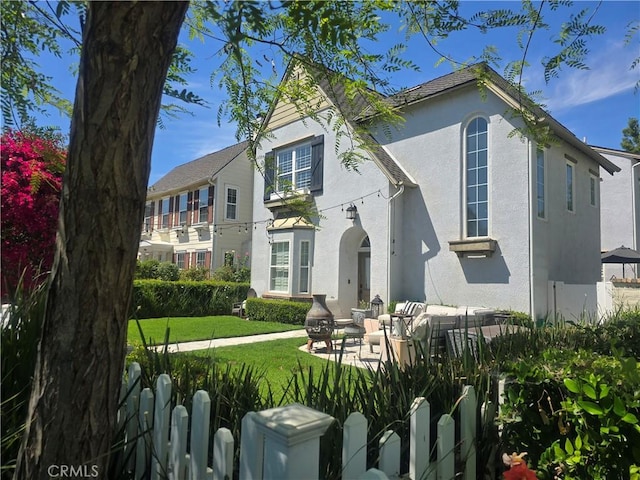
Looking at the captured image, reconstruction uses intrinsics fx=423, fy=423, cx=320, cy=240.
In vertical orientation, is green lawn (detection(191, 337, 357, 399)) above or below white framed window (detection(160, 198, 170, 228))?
below

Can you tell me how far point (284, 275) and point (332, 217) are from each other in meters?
3.33

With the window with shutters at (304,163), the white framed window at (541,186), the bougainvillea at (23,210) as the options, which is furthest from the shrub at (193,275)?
the white framed window at (541,186)

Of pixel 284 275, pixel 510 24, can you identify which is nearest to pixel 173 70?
pixel 510 24

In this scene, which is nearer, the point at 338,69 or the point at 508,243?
the point at 338,69

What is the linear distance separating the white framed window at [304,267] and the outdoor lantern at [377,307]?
12.1 ft

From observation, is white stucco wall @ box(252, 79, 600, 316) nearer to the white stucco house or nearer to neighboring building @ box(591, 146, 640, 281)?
the white stucco house

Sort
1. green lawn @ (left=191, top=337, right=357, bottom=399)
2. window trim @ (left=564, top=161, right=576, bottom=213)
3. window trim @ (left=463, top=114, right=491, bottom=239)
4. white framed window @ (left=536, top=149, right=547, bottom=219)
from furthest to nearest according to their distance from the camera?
window trim @ (left=564, top=161, right=576, bottom=213) → window trim @ (left=463, top=114, right=491, bottom=239) → white framed window @ (left=536, top=149, right=547, bottom=219) → green lawn @ (left=191, top=337, right=357, bottom=399)

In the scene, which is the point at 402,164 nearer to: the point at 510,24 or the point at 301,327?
the point at 301,327

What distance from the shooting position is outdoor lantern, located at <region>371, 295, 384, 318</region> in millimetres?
13398

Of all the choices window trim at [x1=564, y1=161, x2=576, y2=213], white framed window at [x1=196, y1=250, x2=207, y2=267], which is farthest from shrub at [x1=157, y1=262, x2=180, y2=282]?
window trim at [x1=564, y1=161, x2=576, y2=213]

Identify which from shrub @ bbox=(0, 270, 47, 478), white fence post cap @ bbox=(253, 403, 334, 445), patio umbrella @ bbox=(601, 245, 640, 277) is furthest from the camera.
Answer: patio umbrella @ bbox=(601, 245, 640, 277)

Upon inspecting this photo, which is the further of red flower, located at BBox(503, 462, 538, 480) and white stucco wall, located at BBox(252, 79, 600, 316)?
white stucco wall, located at BBox(252, 79, 600, 316)

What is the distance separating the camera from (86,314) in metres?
1.62

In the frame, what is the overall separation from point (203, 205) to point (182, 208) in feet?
8.83
